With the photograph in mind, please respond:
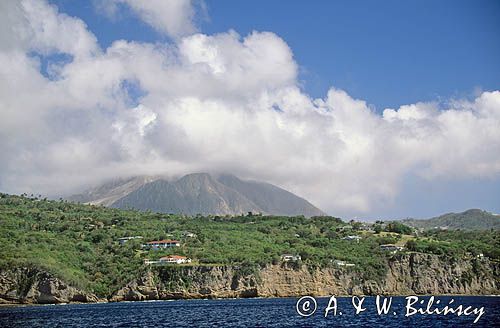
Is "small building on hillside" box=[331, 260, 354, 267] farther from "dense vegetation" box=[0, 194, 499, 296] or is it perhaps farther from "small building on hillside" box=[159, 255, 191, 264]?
"small building on hillside" box=[159, 255, 191, 264]

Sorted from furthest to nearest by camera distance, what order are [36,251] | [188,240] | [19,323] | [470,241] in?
1. [470,241]
2. [188,240]
3. [36,251]
4. [19,323]

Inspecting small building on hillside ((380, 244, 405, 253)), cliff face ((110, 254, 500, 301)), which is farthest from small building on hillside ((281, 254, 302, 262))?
small building on hillside ((380, 244, 405, 253))

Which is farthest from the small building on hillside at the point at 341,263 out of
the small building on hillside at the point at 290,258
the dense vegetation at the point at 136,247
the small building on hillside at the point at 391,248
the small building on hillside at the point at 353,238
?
the small building on hillside at the point at 353,238

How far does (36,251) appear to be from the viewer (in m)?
140

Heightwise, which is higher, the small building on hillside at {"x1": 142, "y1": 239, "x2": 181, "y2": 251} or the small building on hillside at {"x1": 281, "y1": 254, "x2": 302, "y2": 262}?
the small building on hillside at {"x1": 142, "y1": 239, "x2": 181, "y2": 251}

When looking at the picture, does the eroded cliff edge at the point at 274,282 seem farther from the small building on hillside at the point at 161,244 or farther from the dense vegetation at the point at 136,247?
the small building on hillside at the point at 161,244

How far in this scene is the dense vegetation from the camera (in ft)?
467

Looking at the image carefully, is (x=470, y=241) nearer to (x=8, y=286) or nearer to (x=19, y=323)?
(x=8, y=286)

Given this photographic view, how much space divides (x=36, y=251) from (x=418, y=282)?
321 feet

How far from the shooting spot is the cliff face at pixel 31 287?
129625mm

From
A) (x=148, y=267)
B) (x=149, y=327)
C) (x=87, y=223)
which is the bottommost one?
(x=149, y=327)

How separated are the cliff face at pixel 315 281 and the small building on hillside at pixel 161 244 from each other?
79.5 ft

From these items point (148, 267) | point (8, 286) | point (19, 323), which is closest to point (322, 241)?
point (148, 267)

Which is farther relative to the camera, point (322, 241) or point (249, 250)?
point (322, 241)
